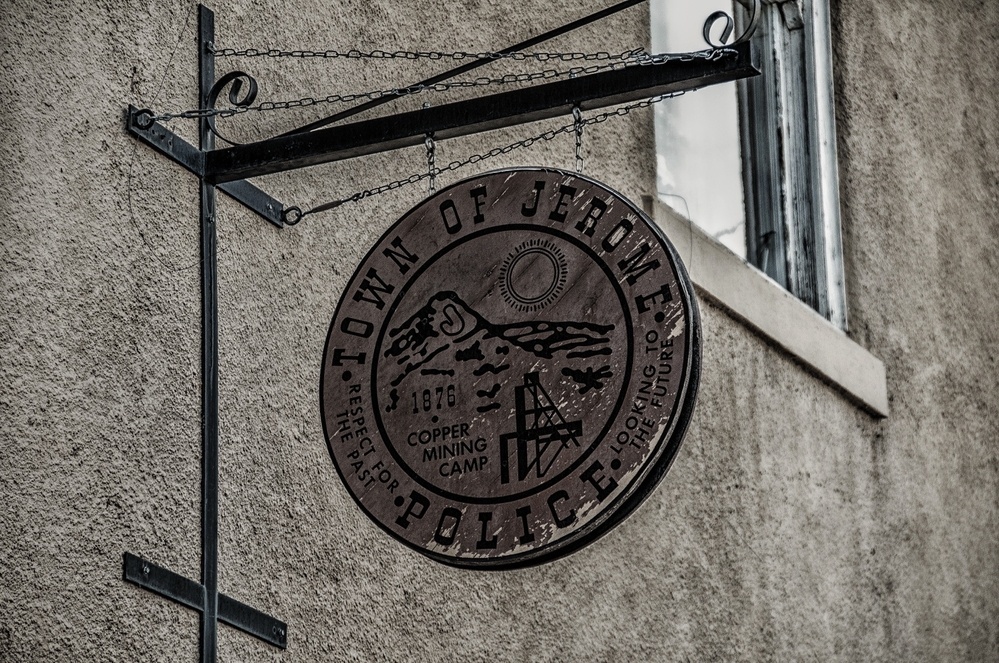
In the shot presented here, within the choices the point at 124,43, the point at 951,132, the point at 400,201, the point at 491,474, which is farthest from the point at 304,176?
the point at 951,132

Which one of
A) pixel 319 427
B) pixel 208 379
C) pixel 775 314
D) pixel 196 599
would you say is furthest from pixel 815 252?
pixel 196 599

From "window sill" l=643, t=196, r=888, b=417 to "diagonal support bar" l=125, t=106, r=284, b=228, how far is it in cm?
159

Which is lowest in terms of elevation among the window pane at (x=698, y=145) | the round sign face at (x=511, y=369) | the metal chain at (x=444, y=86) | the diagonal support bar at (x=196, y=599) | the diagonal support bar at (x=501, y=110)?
the diagonal support bar at (x=196, y=599)

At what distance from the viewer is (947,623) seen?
695 centimetres

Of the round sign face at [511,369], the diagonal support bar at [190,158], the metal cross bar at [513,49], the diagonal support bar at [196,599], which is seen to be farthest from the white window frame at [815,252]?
the round sign face at [511,369]

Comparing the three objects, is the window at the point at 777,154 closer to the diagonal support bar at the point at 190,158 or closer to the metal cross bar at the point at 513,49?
the diagonal support bar at the point at 190,158

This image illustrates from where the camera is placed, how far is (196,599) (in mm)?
3824

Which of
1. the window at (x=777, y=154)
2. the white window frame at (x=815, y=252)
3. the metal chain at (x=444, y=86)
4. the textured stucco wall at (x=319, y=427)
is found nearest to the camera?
the metal chain at (x=444, y=86)

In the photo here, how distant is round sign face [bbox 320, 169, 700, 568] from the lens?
3.14m

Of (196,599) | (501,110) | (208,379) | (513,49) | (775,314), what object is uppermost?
(513,49)

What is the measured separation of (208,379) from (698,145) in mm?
2994

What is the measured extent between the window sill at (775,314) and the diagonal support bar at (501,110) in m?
1.90

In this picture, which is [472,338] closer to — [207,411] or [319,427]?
[207,411]

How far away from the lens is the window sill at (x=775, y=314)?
223 inches
